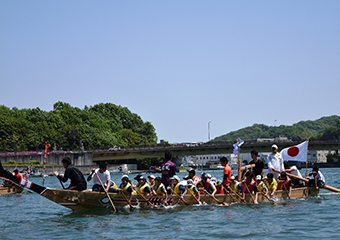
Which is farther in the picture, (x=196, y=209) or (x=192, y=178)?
(x=192, y=178)

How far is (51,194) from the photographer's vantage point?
20.2m

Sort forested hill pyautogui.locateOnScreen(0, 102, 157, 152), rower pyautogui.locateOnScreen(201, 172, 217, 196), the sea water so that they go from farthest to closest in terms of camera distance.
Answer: forested hill pyautogui.locateOnScreen(0, 102, 157, 152) < rower pyautogui.locateOnScreen(201, 172, 217, 196) < the sea water

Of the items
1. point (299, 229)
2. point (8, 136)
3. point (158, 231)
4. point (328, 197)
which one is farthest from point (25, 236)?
point (8, 136)

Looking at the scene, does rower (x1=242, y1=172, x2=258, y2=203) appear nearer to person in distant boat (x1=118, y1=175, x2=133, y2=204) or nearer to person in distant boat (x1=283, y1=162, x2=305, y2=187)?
person in distant boat (x1=283, y1=162, x2=305, y2=187)

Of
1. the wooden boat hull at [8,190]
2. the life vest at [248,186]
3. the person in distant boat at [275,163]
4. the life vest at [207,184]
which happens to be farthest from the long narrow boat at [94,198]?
the wooden boat hull at [8,190]

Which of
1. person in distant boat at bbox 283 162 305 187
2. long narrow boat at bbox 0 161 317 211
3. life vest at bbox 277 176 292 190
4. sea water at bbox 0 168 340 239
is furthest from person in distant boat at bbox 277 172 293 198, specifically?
long narrow boat at bbox 0 161 317 211

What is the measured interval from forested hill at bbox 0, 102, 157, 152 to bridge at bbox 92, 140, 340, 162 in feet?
48.3

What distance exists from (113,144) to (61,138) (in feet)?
42.9

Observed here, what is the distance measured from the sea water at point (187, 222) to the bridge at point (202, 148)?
69413mm

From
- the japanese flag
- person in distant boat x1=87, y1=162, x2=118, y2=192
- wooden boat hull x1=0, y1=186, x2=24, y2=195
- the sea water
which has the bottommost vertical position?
the sea water

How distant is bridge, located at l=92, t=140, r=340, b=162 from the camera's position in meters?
93.2

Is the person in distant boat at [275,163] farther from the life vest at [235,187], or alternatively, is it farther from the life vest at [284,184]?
the life vest at [235,187]

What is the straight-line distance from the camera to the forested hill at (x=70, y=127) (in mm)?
108250

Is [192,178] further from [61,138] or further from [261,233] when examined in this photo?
[61,138]
